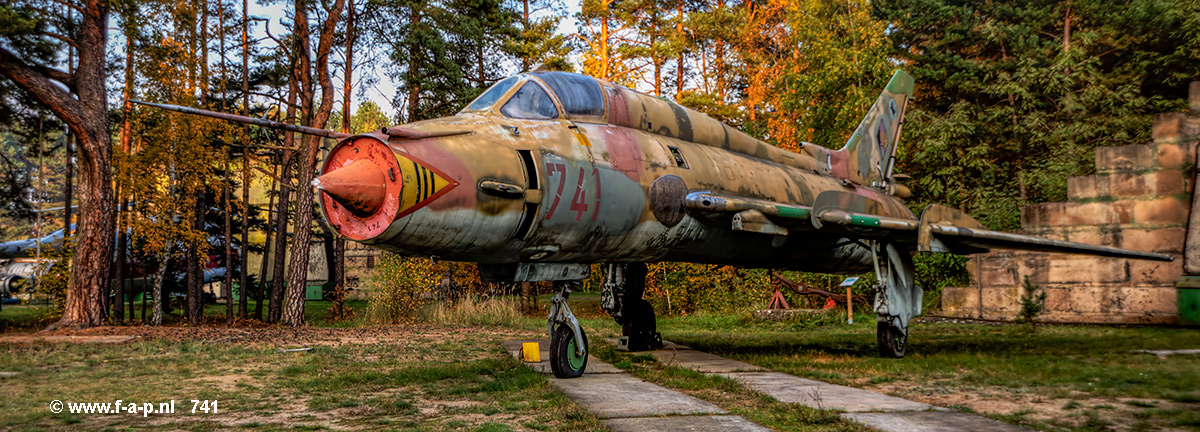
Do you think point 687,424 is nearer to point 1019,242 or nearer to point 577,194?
point 577,194

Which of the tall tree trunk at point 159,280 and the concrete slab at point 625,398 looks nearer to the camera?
the concrete slab at point 625,398

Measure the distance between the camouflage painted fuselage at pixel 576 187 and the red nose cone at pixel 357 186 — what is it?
0.30 feet

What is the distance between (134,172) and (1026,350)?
70.2ft

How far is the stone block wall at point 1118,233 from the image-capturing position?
1545 cm

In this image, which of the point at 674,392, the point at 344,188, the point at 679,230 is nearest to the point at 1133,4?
the point at 679,230

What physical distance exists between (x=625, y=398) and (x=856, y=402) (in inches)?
78.6

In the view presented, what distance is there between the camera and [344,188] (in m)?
5.40

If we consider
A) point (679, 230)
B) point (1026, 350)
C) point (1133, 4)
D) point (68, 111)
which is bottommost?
point (1026, 350)

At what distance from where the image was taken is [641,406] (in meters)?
6.02

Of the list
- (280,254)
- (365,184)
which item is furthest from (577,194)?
(280,254)

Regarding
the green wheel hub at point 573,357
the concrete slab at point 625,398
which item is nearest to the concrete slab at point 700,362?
the concrete slab at point 625,398

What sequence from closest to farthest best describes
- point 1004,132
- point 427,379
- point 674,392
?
point 674,392 < point 427,379 < point 1004,132

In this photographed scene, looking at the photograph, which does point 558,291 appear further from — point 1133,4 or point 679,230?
point 1133,4

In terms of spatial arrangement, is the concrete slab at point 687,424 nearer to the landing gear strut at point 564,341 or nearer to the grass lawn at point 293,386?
the grass lawn at point 293,386
